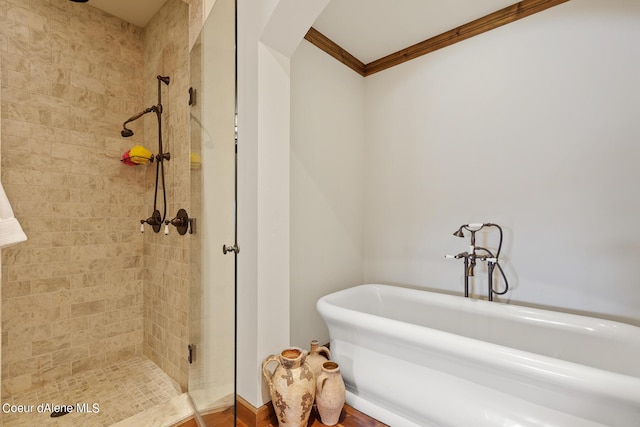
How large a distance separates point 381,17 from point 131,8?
196 centimetres

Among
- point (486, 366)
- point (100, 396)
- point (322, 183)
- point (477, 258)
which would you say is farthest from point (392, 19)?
point (100, 396)

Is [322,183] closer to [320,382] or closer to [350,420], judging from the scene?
[320,382]

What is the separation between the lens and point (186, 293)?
2008 millimetres

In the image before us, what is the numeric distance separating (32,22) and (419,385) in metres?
3.37

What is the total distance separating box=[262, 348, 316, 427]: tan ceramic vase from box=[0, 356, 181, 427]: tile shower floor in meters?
0.91

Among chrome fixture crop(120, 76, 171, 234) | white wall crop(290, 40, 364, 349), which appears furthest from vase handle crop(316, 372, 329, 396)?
chrome fixture crop(120, 76, 171, 234)

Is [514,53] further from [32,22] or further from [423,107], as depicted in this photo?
[32,22]

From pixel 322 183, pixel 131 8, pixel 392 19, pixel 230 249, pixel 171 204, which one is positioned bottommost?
pixel 230 249

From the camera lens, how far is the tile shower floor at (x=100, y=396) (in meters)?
1.70

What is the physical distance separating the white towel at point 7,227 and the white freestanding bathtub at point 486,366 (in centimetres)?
143

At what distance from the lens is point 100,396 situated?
192 cm

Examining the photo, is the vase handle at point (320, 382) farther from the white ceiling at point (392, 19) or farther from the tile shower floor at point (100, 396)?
the white ceiling at point (392, 19)

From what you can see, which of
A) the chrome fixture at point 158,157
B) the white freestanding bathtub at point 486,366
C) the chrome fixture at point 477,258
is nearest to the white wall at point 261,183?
the white freestanding bathtub at point 486,366

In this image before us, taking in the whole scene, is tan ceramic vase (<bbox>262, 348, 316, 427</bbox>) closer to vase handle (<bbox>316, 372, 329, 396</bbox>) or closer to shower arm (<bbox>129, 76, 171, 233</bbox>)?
vase handle (<bbox>316, 372, 329, 396</bbox>)
